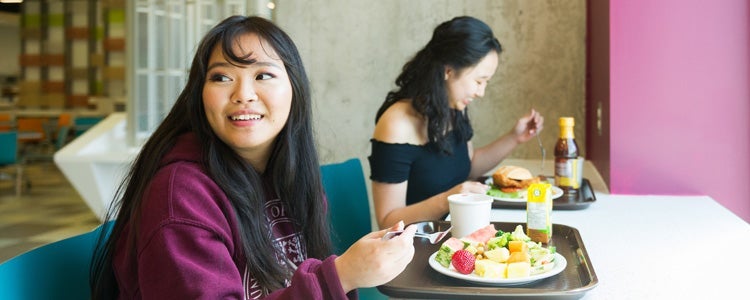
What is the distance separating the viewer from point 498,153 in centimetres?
263

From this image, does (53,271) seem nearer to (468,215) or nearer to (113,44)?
(468,215)

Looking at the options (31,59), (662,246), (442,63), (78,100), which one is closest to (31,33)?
(31,59)

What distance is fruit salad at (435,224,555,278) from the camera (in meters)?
1.09

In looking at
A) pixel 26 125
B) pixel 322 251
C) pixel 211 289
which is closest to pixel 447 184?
pixel 322 251

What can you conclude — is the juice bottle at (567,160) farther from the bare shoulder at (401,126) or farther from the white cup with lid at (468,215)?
the white cup with lid at (468,215)

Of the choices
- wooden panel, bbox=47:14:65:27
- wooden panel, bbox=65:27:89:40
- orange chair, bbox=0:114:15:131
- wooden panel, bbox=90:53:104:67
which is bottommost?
orange chair, bbox=0:114:15:131

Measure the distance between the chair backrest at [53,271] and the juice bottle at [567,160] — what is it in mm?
1384

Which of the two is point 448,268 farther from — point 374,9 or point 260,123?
point 374,9

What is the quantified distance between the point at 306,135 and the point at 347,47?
2065 mm

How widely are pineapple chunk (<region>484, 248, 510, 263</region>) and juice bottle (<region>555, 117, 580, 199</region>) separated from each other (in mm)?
986

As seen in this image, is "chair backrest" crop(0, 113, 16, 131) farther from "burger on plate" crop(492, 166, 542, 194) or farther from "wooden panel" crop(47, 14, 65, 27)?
"burger on plate" crop(492, 166, 542, 194)

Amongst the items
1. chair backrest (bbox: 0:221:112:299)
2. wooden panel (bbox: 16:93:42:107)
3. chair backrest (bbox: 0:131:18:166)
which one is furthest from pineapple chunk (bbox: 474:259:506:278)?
wooden panel (bbox: 16:93:42:107)

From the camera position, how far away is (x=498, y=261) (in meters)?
1.14

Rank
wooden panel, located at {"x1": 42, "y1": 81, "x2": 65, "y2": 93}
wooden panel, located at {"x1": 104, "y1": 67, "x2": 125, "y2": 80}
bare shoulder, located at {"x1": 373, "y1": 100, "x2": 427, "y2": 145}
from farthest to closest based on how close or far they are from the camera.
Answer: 1. wooden panel, located at {"x1": 42, "y1": 81, "x2": 65, "y2": 93}
2. wooden panel, located at {"x1": 104, "y1": 67, "x2": 125, "y2": 80}
3. bare shoulder, located at {"x1": 373, "y1": 100, "x2": 427, "y2": 145}
